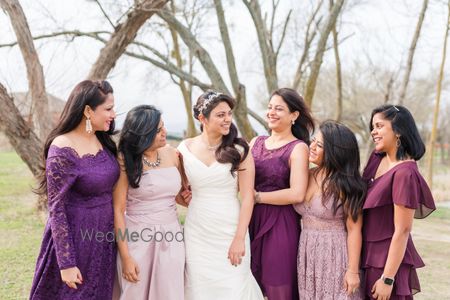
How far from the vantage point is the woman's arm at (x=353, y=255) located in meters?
2.95

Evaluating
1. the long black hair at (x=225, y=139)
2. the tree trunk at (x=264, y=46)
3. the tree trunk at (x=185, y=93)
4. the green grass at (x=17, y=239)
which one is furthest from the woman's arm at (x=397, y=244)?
the tree trunk at (x=185, y=93)

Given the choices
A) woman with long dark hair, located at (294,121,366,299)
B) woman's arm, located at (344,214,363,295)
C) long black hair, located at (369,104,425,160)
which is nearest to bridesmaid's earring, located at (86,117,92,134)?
woman with long dark hair, located at (294,121,366,299)

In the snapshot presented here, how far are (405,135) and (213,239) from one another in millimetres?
1487

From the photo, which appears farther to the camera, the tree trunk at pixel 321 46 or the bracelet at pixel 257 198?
the tree trunk at pixel 321 46

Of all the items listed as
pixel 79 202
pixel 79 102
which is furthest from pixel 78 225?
pixel 79 102

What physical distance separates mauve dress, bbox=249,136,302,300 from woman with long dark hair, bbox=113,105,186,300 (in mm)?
620

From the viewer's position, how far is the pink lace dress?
3016mm

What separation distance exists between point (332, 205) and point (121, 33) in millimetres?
6126

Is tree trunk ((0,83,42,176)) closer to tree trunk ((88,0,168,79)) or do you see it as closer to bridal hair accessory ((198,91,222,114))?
tree trunk ((88,0,168,79))

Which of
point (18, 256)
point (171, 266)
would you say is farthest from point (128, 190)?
point (18, 256)

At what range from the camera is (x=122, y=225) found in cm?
294

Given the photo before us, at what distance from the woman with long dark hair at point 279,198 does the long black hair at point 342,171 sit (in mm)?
194

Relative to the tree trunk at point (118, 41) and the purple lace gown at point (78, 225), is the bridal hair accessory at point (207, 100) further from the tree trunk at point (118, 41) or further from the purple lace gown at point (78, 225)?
the tree trunk at point (118, 41)

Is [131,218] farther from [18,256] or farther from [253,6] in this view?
[253,6]
